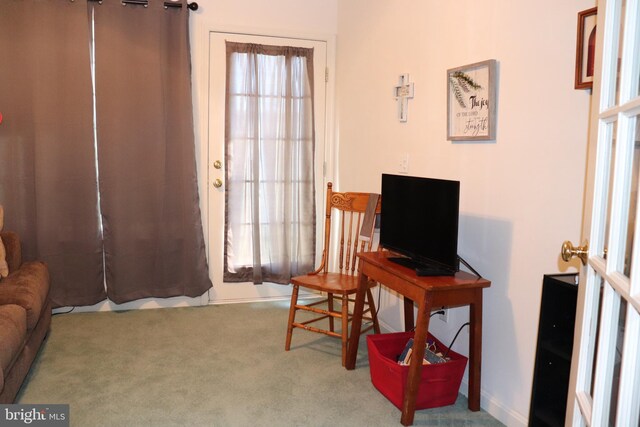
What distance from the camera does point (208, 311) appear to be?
13.8ft

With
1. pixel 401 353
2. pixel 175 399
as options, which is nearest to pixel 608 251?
pixel 401 353

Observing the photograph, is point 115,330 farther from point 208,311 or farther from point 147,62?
point 147,62

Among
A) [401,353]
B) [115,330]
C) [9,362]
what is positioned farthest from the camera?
[115,330]

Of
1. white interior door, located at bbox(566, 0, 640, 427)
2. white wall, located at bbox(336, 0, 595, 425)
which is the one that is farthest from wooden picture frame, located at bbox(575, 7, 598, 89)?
white interior door, located at bbox(566, 0, 640, 427)

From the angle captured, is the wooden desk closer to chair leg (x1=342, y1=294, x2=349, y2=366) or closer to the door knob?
chair leg (x1=342, y1=294, x2=349, y2=366)

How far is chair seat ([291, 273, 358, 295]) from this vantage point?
3250 millimetres

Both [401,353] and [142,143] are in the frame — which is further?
[142,143]

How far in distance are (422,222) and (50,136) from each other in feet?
8.32

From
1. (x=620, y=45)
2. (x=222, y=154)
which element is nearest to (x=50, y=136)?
(x=222, y=154)

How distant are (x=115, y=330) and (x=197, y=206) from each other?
1.00 m

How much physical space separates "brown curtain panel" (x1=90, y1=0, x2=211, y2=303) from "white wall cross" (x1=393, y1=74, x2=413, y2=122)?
1500mm

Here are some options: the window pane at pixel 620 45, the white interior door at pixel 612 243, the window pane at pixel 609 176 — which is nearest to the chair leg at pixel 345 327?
the white interior door at pixel 612 243

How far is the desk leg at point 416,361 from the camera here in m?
2.49

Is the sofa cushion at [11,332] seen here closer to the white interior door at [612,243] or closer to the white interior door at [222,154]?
the white interior door at [222,154]
